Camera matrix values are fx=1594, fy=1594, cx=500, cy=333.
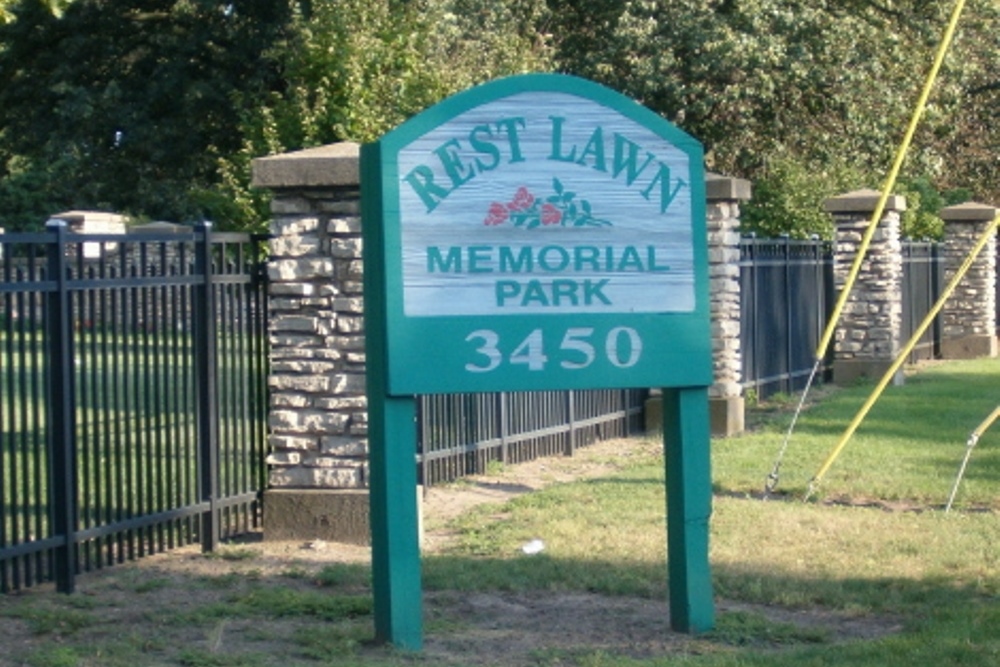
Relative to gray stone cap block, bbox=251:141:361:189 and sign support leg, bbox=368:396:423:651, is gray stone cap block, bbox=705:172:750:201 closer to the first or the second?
gray stone cap block, bbox=251:141:361:189

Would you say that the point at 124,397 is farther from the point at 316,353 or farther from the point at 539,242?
the point at 539,242

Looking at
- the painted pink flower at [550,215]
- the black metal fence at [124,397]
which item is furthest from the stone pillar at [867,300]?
the painted pink flower at [550,215]

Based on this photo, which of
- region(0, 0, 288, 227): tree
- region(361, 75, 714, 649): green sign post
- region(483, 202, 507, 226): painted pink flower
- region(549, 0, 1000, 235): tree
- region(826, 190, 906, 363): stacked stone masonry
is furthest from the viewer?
region(0, 0, 288, 227): tree

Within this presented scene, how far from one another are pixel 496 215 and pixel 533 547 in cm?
278

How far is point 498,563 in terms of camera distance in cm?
852

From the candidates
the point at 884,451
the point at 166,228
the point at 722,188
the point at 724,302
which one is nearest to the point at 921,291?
the point at 724,302

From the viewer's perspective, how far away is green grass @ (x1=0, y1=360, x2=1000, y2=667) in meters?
6.67

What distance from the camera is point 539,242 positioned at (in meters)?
6.79

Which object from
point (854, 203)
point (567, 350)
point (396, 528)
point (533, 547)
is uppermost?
point (854, 203)

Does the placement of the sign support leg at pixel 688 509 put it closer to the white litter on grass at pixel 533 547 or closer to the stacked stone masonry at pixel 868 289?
the white litter on grass at pixel 533 547

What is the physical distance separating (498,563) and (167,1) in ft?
71.8

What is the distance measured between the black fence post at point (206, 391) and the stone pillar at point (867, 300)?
1226 centimetres

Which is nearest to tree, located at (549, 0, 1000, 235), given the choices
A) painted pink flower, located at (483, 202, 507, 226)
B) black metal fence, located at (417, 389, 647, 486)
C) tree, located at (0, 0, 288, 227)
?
tree, located at (0, 0, 288, 227)

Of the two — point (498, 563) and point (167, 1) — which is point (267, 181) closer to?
point (498, 563)
